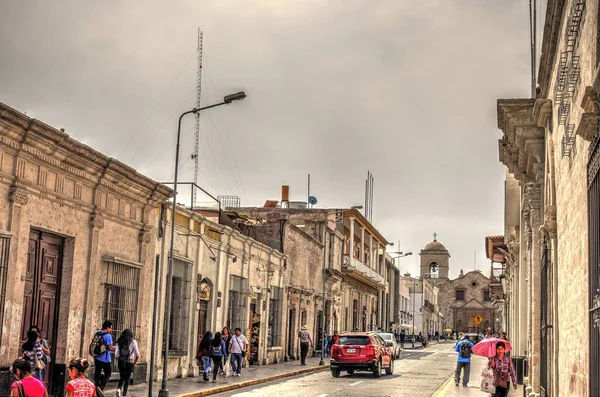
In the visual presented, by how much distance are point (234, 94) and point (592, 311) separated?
12401 mm

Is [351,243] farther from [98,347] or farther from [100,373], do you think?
[98,347]

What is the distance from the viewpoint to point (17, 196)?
16156 mm

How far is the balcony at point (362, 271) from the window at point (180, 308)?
26827mm

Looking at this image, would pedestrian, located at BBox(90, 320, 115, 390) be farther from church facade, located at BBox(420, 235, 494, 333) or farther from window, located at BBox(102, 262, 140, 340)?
church facade, located at BBox(420, 235, 494, 333)

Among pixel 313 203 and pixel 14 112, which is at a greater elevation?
pixel 313 203

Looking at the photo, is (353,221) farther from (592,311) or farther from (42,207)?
(592,311)

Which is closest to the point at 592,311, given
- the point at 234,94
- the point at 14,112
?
the point at 14,112

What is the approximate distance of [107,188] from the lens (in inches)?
790

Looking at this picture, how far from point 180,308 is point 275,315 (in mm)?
11239

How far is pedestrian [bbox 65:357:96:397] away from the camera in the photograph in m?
9.32

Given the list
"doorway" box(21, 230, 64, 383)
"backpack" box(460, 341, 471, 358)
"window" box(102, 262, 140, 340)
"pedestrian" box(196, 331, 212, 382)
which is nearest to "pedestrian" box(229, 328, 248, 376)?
"pedestrian" box(196, 331, 212, 382)

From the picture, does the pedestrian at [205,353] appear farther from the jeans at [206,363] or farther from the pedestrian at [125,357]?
the pedestrian at [125,357]

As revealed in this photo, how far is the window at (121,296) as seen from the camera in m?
20.5

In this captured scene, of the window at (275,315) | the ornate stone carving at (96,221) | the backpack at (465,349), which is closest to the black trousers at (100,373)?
the ornate stone carving at (96,221)
